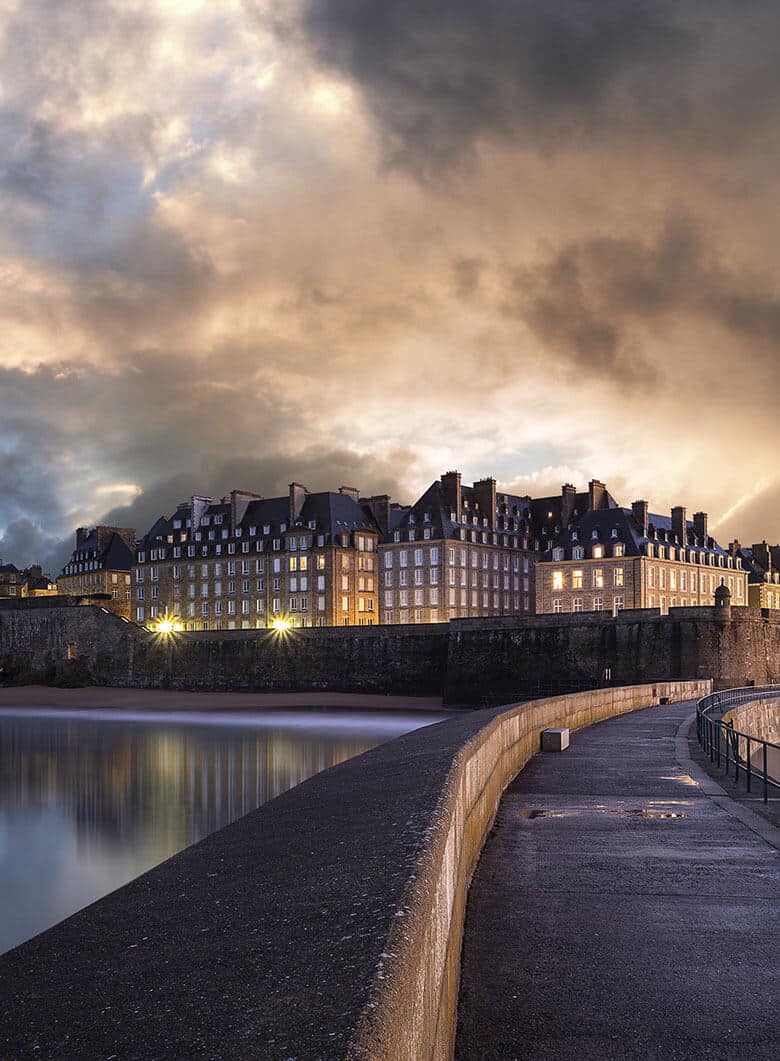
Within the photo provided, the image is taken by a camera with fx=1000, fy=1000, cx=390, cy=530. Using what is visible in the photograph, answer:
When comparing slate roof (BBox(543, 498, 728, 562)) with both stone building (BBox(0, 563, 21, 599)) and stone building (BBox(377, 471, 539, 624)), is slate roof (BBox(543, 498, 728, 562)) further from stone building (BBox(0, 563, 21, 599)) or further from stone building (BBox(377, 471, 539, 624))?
stone building (BBox(0, 563, 21, 599))

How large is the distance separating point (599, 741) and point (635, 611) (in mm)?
36668

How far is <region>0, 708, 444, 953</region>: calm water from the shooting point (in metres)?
17.9

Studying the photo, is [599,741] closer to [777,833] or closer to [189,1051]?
[777,833]

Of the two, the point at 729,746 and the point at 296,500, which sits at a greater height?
the point at 296,500

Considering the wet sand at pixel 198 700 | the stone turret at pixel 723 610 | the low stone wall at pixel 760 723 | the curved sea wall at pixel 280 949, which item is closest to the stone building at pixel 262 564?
the wet sand at pixel 198 700

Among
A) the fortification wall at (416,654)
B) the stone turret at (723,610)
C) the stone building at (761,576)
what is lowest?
the fortification wall at (416,654)

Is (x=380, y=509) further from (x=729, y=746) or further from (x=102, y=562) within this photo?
(x=729, y=746)

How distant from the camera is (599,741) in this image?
21766mm

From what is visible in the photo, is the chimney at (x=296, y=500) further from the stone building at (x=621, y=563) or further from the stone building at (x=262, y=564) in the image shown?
the stone building at (x=621, y=563)

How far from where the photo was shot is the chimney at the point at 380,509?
101m

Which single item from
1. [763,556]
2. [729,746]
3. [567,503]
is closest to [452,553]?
[567,503]

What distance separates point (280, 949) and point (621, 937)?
3734 mm

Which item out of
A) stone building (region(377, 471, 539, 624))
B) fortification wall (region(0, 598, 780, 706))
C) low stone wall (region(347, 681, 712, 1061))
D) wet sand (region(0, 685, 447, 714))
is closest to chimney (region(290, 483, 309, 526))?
stone building (region(377, 471, 539, 624))

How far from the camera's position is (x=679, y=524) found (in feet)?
310
